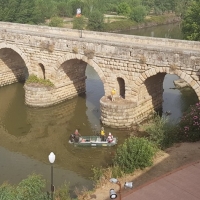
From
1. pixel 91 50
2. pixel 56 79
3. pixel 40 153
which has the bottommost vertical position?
pixel 40 153

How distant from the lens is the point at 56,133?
2003 cm

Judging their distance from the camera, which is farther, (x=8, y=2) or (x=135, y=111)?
(x=8, y=2)

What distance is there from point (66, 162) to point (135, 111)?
5038 mm

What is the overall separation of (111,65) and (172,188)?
A: 35.0 ft

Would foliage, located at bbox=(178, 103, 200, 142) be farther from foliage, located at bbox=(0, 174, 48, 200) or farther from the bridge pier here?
the bridge pier

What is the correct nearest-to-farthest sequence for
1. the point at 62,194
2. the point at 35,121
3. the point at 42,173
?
the point at 62,194
the point at 42,173
the point at 35,121

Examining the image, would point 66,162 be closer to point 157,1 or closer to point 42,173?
point 42,173

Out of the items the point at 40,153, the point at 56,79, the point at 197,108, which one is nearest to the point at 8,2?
the point at 56,79

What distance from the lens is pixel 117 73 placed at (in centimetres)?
1934

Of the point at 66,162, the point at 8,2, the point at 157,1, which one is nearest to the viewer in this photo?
the point at 66,162

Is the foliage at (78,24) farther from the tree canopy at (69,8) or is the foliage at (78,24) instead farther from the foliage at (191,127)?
the foliage at (191,127)

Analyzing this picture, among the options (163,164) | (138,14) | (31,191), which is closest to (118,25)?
(138,14)

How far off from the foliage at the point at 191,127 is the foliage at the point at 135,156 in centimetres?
283

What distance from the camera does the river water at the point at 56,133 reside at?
52.2 feet
